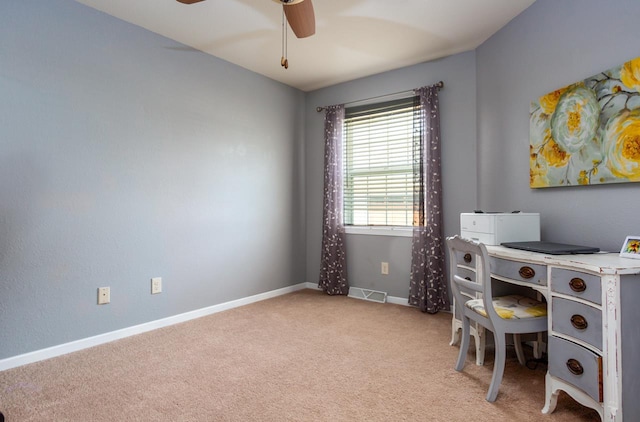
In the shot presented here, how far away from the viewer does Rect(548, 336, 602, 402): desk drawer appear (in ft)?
4.86

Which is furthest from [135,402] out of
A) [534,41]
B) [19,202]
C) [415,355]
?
[534,41]

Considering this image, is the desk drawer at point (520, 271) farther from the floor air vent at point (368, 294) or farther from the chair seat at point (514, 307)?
the floor air vent at point (368, 294)

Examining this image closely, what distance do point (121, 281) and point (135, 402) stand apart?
1177mm

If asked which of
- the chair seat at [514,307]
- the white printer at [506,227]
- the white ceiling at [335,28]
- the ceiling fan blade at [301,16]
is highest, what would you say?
the white ceiling at [335,28]

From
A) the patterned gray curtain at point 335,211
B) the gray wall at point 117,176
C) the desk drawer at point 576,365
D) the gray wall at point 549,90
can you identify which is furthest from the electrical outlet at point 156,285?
the gray wall at point 549,90

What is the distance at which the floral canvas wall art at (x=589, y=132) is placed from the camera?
1841 mm

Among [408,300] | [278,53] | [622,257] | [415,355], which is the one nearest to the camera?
[622,257]

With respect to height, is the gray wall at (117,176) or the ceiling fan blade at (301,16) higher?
the ceiling fan blade at (301,16)

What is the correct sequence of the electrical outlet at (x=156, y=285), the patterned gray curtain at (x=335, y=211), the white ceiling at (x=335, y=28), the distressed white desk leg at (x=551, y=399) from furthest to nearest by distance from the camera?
the patterned gray curtain at (x=335, y=211) < the electrical outlet at (x=156, y=285) < the white ceiling at (x=335, y=28) < the distressed white desk leg at (x=551, y=399)

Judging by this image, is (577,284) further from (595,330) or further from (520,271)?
(520,271)

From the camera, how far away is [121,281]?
8.89ft

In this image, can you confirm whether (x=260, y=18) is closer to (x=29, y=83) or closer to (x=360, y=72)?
(x=360, y=72)

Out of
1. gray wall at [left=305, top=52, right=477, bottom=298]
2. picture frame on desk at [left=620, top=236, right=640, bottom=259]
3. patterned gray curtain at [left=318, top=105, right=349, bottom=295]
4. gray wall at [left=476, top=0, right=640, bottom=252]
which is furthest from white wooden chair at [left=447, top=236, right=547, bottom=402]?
patterned gray curtain at [left=318, top=105, right=349, bottom=295]

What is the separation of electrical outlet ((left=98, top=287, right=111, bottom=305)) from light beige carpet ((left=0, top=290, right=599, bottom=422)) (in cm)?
32
